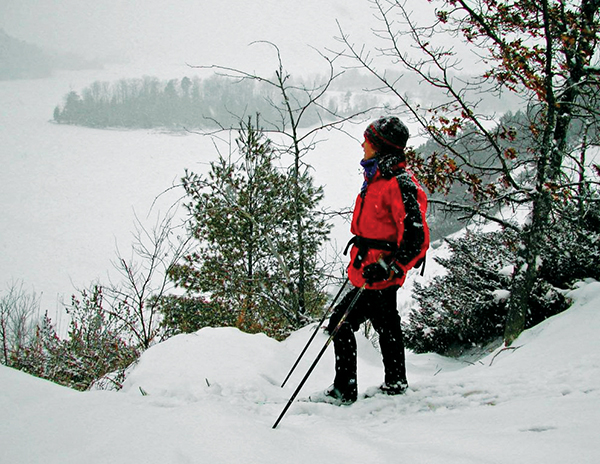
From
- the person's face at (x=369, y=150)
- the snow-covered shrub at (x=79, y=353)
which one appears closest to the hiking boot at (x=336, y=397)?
the person's face at (x=369, y=150)

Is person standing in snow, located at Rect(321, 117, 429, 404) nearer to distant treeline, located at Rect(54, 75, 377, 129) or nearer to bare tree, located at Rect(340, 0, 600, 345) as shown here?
bare tree, located at Rect(340, 0, 600, 345)

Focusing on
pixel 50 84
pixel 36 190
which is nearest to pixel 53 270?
pixel 36 190

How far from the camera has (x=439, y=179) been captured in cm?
415

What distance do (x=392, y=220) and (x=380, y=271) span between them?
14.1 inches

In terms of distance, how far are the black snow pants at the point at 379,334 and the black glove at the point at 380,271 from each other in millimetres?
243

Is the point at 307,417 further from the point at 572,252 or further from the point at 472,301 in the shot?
the point at 572,252

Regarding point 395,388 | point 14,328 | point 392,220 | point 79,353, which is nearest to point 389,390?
point 395,388

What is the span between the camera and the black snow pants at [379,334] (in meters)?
2.58

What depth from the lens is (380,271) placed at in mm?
2342

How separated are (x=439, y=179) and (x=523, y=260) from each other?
1.36 m

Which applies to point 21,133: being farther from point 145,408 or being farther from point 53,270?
point 145,408

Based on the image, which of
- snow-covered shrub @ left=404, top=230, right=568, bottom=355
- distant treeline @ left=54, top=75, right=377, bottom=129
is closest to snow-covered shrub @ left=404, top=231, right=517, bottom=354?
snow-covered shrub @ left=404, top=230, right=568, bottom=355

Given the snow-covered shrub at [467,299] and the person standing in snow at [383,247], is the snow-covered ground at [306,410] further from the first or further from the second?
the snow-covered shrub at [467,299]

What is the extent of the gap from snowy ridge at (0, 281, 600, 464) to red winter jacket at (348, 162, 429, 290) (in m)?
0.87
